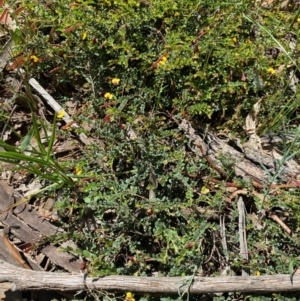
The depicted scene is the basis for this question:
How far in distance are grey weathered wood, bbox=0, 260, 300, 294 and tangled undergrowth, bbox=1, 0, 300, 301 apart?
7 centimetres

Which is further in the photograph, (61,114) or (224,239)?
(61,114)

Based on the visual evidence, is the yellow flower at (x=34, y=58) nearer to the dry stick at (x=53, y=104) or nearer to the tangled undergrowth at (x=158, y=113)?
the tangled undergrowth at (x=158, y=113)

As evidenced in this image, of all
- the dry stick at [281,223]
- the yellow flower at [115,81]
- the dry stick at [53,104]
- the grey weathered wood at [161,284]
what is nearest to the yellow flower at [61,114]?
the dry stick at [53,104]

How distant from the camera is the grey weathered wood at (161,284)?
124 inches

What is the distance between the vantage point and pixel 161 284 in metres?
3.15

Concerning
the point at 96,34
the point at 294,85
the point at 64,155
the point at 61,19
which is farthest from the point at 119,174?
the point at 294,85

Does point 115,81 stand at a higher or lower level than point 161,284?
higher

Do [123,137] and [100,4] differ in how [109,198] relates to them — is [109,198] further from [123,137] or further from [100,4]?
[100,4]

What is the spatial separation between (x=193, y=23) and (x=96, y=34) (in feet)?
2.45

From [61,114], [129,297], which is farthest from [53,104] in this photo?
[129,297]

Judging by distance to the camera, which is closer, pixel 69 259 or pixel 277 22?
pixel 69 259

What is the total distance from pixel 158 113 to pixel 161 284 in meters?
1.25

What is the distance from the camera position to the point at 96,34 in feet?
12.3

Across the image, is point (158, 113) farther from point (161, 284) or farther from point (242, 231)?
point (161, 284)
